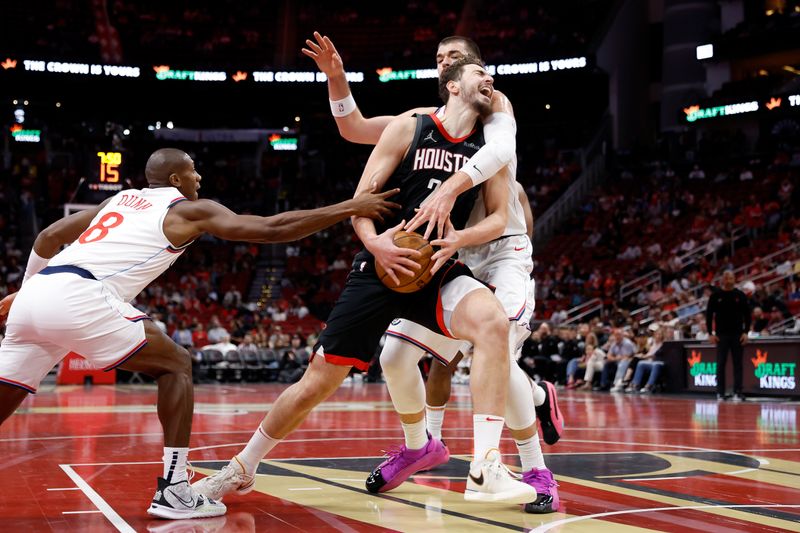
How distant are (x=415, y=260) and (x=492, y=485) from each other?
41.0 inches

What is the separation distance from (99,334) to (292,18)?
110 feet

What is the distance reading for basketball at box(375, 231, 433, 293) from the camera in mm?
4160

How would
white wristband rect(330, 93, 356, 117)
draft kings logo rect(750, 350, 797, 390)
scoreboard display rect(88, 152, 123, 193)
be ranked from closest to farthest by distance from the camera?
1. white wristband rect(330, 93, 356, 117)
2. draft kings logo rect(750, 350, 797, 390)
3. scoreboard display rect(88, 152, 123, 193)

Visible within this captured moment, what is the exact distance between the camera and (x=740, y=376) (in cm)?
1256

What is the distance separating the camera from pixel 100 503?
4.29 m

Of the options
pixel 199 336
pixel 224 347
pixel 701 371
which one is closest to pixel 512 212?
pixel 701 371

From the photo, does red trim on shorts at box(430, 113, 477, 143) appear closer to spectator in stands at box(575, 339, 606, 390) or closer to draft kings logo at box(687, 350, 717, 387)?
draft kings logo at box(687, 350, 717, 387)

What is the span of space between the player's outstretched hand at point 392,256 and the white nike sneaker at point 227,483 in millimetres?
1138

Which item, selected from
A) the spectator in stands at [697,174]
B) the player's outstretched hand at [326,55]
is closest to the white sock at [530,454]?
the player's outstretched hand at [326,55]

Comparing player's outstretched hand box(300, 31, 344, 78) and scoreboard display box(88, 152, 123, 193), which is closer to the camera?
player's outstretched hand box(300, 31, 344, 78)

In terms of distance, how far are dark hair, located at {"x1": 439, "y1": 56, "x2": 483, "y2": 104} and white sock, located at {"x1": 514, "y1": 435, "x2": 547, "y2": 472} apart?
173 cm

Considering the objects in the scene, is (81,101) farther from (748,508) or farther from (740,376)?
(748,508)

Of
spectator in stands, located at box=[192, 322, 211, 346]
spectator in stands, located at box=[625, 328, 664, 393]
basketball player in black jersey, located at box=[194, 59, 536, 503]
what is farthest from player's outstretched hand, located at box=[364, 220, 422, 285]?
spectator in stands, located at box=[192, 322, 211, 346]

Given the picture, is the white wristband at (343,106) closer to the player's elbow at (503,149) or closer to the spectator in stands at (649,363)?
the player's elbow at (503,149)
